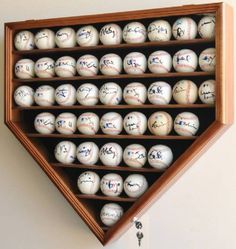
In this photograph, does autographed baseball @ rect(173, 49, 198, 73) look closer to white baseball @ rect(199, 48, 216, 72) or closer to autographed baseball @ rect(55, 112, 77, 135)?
white baseball @ rect(199, 48, 216, 72)

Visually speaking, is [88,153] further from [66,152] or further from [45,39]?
[45,39]

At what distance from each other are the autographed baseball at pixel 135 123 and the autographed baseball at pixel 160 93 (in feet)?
0.15

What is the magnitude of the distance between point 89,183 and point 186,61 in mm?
360

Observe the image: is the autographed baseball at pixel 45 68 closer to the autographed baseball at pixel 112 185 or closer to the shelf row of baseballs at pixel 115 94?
the shelf row of baseballs at pixel 115 94

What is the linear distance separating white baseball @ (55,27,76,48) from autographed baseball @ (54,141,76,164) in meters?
0.24

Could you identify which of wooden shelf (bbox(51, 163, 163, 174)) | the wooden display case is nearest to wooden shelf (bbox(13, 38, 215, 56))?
the wooden display case

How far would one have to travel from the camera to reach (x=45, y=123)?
1.05 m

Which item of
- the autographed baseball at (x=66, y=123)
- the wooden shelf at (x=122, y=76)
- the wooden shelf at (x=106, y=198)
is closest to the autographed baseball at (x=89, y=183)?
the wooden shelf at (x=106, y=198)

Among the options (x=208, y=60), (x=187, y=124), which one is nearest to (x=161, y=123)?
(x=187, y=124)

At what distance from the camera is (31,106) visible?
1.07 m

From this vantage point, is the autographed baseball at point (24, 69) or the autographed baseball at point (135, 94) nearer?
the autographed baseball at point (135, 94)

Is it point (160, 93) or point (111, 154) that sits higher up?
point (160, 93)

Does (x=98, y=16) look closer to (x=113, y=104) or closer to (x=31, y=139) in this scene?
(x=113, y=104)

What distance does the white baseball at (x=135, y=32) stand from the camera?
37.9 inches
